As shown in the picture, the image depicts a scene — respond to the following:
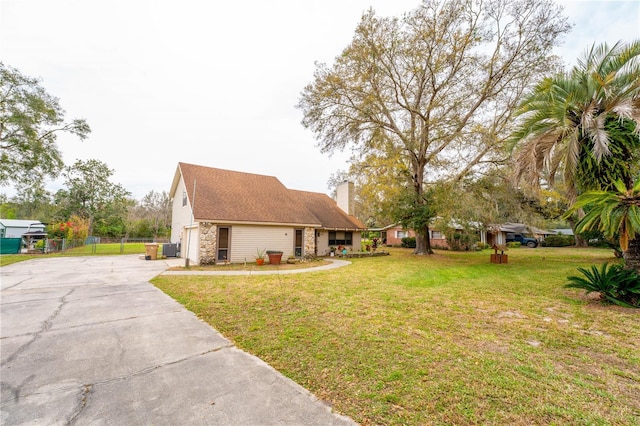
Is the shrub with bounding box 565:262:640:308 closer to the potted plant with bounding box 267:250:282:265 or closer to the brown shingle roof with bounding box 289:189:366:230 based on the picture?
the potted plant with bounding box 267:250:282:265

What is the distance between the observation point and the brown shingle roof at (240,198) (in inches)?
532

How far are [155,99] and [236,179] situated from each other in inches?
240

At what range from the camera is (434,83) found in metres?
15.1

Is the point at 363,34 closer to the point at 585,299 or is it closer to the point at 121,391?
the point at 585,299

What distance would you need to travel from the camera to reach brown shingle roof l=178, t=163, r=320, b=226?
13.5 metres

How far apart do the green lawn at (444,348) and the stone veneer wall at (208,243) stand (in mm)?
5290

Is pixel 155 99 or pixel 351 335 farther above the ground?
pixel 155 99

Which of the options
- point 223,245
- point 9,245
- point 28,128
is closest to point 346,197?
point 223,245

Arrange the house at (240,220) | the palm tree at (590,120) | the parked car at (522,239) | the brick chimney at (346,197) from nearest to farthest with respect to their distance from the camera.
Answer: the palm tree at (590,120) < the house at (240,220) < the brick chimney at (346,197) < the parked car at (522,239)

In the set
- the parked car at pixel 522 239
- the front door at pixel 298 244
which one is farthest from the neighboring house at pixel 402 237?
the front door at pixel 298 244

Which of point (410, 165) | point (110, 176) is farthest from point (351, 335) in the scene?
point (110, 176)

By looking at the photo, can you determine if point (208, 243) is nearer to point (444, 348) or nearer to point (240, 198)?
point (240, 198)

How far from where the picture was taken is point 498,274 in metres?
10.6

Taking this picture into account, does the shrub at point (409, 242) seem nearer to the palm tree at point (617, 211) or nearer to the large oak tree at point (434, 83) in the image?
the large oak tree at point (434, 83)
